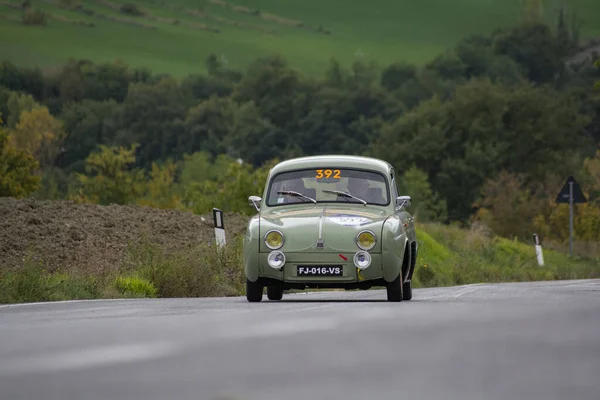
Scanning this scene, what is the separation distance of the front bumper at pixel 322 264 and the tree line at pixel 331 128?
28122 millimetres

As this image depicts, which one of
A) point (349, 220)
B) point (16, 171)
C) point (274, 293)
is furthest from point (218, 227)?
point (16, 171)

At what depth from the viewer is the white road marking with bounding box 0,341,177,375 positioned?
9.30 m

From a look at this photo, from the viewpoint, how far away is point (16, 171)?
221ft

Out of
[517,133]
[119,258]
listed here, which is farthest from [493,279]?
[517,133]

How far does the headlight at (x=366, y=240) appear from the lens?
18.5 m

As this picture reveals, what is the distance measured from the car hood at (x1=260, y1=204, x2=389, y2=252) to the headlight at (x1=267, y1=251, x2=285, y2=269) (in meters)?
0.08

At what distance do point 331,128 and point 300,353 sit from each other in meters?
146

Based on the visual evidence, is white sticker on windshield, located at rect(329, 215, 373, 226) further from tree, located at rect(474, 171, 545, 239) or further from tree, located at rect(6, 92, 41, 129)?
tree, located at rect(6, 92, 41, 129)

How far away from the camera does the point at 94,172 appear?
6048 inches

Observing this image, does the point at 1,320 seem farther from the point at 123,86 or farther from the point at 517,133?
the point at 123,86

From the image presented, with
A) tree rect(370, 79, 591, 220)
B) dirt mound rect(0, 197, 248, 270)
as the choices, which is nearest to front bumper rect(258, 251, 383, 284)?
dirt mound rect(0, 197, 248, 270)

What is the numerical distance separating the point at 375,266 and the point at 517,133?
3814 inches

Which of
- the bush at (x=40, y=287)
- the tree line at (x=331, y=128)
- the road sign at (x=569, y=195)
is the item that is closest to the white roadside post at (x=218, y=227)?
the bush at (x=40, y=287)

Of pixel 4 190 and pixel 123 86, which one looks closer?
pixel 4 190
